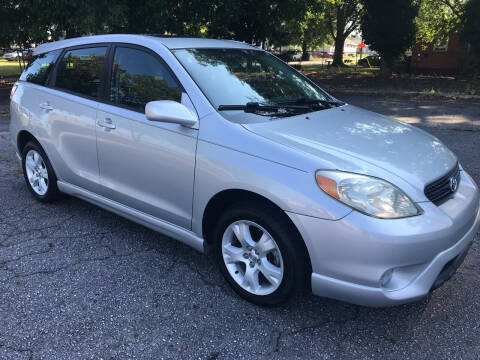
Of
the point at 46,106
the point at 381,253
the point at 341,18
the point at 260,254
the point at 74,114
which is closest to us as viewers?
the point at 381,253

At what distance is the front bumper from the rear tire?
Result: 296 centimetres

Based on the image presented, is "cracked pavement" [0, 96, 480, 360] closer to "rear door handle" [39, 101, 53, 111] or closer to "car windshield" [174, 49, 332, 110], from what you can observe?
"rear door handle" [39, 101, 53, 111]

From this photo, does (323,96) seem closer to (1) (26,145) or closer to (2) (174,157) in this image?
(2) (174,157)

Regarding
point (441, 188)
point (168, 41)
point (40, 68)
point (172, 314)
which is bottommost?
point (172, 314)

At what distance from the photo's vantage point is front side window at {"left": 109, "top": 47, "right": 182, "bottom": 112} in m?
3.27

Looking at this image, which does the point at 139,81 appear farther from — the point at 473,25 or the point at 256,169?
the point at 473,25

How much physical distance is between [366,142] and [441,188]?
548 mm

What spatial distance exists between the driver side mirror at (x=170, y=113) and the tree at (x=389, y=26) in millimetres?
18173

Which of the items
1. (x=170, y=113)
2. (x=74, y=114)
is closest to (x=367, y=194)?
(x=170, y=113)

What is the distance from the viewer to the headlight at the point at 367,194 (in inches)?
94.0

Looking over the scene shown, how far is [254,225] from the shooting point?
2.79m

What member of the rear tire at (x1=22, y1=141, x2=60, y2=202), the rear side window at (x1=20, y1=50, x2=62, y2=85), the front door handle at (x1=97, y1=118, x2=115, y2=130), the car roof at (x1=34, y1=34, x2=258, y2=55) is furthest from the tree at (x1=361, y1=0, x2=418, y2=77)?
the front door handle at (x1=97, y1=118, x2=115, y2=130)

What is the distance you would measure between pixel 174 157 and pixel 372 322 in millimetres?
1730

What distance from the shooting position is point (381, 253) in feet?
7.63
